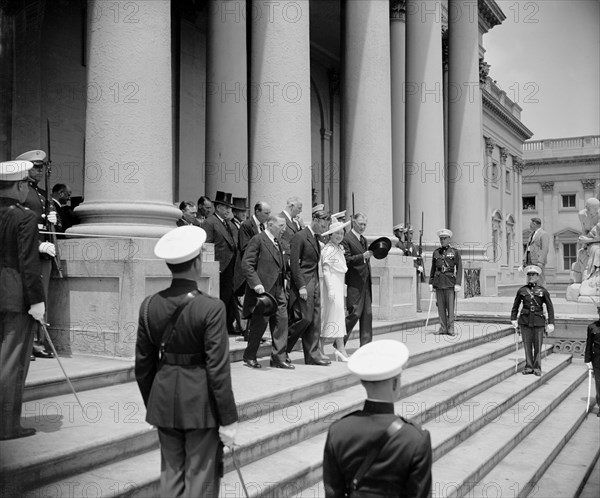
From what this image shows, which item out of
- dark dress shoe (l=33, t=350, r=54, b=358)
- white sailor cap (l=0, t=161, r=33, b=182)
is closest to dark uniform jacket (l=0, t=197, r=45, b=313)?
white sailor cap (l=0, t=161, r=33, b=182)

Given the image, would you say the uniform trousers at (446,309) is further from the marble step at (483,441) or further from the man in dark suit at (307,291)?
the man in dark suit at (307,291)

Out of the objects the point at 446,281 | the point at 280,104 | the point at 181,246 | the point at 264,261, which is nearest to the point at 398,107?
the point at 446,281

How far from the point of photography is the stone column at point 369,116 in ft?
46.7

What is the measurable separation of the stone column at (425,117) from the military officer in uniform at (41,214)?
12417 mm

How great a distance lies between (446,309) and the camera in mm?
13297

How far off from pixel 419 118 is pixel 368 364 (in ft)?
54.0

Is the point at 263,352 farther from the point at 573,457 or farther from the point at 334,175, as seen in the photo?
the point at 334,175

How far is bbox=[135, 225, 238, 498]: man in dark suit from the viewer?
12.3 ft

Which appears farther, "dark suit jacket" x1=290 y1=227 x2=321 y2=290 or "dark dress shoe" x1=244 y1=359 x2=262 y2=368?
"dark suit jacket" x1=290 y1=227 x2=321 y2=290

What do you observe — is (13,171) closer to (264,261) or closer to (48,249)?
Result: (48,249)

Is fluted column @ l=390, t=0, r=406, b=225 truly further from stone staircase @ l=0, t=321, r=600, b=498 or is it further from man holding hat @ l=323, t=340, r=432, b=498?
man holding hat @ l=323, t=340, r=432, b=498

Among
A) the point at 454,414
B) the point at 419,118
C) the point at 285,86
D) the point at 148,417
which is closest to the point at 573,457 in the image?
the point at 454,414

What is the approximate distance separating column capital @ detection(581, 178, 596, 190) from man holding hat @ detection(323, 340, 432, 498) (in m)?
68.8

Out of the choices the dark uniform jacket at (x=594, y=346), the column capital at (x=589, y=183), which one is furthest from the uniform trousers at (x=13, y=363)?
the column capital at (x=589, y=183)
